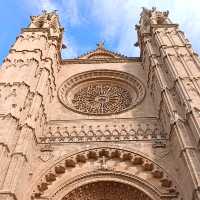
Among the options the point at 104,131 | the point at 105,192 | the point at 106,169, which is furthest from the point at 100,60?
the point at 105,192

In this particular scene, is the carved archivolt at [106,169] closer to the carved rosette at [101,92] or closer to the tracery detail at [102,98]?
the carved rosette at [101,92]

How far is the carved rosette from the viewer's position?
15.8 m

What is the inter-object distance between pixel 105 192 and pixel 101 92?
6.32m

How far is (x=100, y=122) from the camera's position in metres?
14.3

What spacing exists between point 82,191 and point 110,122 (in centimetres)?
345

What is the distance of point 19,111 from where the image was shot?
494 inches

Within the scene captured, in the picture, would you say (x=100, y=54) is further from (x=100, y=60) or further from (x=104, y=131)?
(x=104, y=131)

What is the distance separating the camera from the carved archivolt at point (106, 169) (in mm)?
11195

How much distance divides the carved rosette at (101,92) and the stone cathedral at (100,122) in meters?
0.04

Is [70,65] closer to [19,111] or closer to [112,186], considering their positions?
[19,111]

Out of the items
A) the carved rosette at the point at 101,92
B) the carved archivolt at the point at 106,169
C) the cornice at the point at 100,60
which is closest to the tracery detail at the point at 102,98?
the carved rosette at the point at 101,92

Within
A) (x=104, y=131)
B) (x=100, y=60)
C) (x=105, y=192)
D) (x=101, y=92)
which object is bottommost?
(x=105, y=192)

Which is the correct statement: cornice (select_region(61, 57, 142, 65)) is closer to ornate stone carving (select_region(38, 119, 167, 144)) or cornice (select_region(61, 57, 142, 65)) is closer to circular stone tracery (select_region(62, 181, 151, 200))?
ornate stone carving (select_region(38, 119, 167, 144))

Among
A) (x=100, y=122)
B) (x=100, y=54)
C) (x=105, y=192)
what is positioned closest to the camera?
(x=105, y=192)
